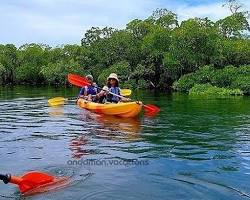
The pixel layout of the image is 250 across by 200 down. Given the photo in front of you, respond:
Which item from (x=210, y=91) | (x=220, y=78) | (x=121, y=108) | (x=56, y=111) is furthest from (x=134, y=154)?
(x=220, y=78)

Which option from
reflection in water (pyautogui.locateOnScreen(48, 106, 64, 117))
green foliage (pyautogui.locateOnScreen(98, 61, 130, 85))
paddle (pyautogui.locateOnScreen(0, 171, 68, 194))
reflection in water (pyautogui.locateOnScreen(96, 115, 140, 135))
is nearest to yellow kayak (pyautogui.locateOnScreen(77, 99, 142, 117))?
reflection in water (pyautogui.locateOnScreen(96, 115, 140, 135))

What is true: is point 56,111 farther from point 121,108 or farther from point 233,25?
point 233,25

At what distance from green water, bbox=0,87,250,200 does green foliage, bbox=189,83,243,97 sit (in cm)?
1565

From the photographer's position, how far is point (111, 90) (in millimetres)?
17359

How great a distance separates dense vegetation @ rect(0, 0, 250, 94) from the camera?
3866 cm

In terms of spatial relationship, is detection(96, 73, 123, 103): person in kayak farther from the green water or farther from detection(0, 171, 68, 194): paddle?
detection(0, 171, 68, 194): paddle

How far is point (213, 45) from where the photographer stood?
3984cm

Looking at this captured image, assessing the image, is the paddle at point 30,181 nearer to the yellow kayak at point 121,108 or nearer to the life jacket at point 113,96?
the yellow kayak at point 121,108

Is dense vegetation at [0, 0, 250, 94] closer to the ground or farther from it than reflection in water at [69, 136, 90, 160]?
farther from it

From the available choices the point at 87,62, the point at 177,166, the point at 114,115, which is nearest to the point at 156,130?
the point at 114,115

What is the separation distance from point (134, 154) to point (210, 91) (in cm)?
2408

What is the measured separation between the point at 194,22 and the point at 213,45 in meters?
2.76

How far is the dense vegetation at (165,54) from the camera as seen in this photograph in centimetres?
3866

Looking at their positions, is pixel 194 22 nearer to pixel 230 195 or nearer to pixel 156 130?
Answer: pixel 156 130
